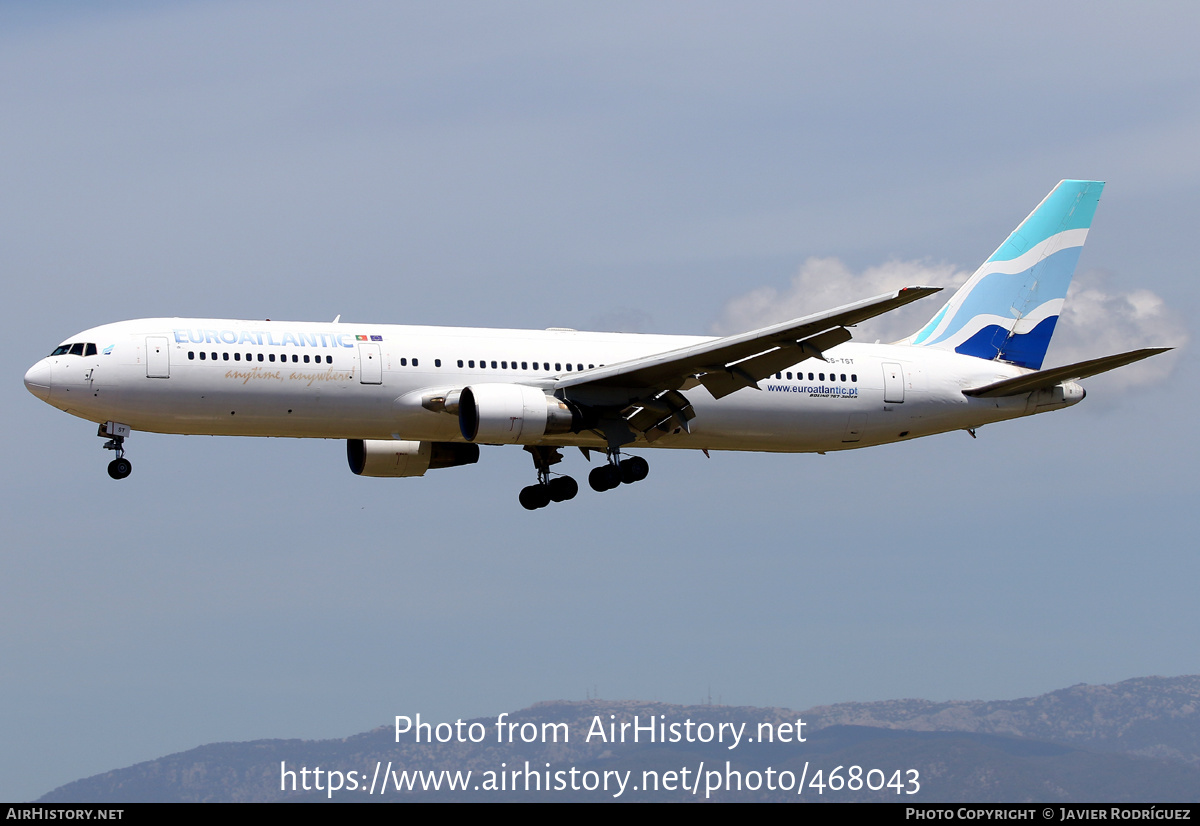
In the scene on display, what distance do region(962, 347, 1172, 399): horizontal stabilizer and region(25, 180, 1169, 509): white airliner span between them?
0.08m

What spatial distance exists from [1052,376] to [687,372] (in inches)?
497

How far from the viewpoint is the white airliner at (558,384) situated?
134 feet

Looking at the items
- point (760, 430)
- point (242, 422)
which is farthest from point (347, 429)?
point (760, 430)

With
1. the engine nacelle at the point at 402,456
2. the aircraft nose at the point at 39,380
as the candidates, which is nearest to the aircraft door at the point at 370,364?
the engine nacelle at the point at 402,456

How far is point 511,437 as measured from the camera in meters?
42.1

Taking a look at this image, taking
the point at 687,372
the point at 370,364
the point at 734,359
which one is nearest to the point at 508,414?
the point at 370,364

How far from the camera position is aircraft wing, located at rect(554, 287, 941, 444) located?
40031 mm

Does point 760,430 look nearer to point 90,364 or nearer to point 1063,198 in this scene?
point 1063,198

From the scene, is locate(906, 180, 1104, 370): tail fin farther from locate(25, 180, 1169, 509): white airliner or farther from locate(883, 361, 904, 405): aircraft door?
locate(883, 361, 904, 405): aircraft door

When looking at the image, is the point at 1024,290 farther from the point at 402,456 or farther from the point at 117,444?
the point at 117,444

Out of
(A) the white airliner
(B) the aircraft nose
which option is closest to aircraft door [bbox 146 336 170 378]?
(A) the white airliner

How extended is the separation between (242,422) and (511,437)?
7.70 m
